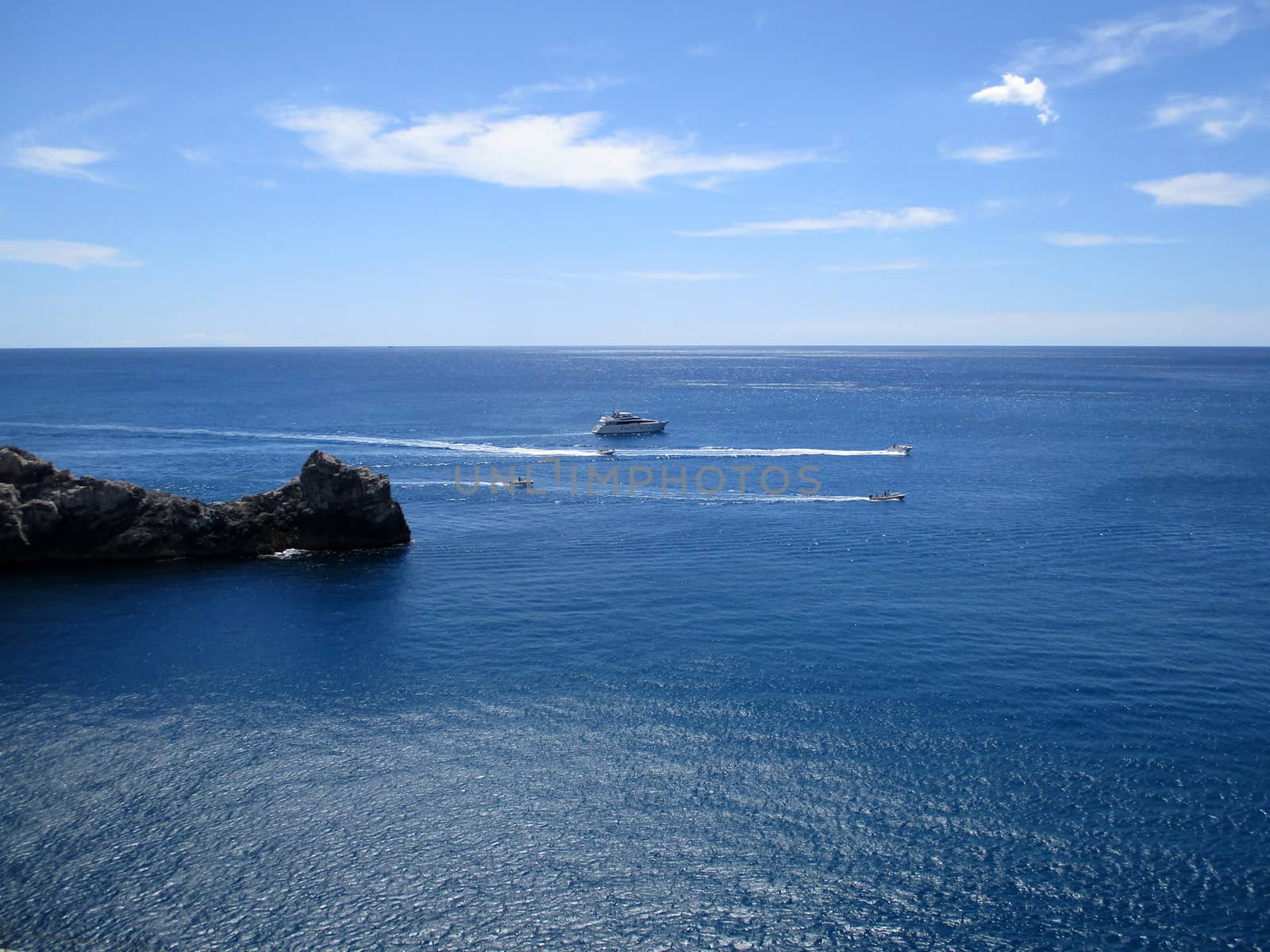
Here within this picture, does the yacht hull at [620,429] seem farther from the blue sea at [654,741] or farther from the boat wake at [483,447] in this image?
the blue sea at [654,741]

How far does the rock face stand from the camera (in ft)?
220

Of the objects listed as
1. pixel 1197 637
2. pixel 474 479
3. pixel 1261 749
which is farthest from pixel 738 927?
pixel 474 479

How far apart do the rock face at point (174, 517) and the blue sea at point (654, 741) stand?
240 cm

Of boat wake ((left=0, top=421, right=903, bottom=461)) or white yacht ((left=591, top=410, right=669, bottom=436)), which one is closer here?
boat wake ((left=0, top=421, right=903, bottom=461))

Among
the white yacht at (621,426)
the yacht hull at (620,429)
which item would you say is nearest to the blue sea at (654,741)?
the yacht hull at (620,429)

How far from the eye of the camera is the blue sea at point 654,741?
93.5ft

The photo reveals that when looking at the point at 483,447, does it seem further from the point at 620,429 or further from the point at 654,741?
the point at 654,741

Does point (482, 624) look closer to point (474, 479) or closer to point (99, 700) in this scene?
point (99, 700)

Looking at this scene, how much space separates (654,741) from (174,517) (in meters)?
48.6

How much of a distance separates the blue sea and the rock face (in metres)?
2.40

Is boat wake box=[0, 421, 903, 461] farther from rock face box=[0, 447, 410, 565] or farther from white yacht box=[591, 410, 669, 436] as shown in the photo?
rock face box=[0, 447, 410, 565]

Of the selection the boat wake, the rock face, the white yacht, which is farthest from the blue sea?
the white yacht

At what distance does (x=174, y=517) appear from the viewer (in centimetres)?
7019

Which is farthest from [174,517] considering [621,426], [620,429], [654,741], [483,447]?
[621,426]
